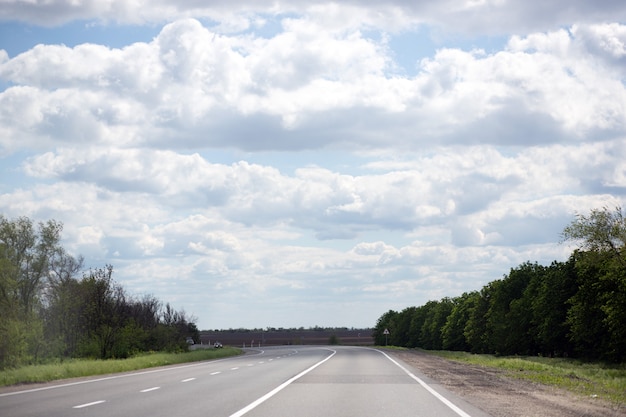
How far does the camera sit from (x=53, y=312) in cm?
5872

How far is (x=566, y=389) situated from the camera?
23234 millimetres

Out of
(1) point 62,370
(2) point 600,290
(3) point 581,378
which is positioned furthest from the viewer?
(2) point 600,290

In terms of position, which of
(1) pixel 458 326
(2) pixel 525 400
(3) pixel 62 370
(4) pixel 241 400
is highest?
(1) pixel 458 326

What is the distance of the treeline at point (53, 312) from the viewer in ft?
136

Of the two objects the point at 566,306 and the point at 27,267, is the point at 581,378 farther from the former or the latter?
the point at 27,267

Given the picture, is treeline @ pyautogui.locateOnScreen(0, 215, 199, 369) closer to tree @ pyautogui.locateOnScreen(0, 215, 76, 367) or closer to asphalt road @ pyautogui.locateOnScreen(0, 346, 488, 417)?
tree @ pyautogui.locateOnScreen(0, 215, 76, 367)

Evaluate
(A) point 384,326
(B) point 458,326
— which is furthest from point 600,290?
(A) point 384,326

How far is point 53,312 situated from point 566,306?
36.5 meters

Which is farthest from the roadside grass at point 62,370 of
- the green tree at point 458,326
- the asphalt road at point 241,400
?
the green tree at point 458,326

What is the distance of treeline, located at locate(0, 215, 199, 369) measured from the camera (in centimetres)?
4134

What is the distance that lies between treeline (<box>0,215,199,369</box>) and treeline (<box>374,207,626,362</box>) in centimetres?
2887

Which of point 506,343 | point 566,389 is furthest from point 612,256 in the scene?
point 566,389

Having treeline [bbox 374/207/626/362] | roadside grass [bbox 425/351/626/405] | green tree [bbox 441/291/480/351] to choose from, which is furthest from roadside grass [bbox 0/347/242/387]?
green tree [bbox 441/291/480/351]

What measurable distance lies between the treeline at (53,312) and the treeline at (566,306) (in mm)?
28872
